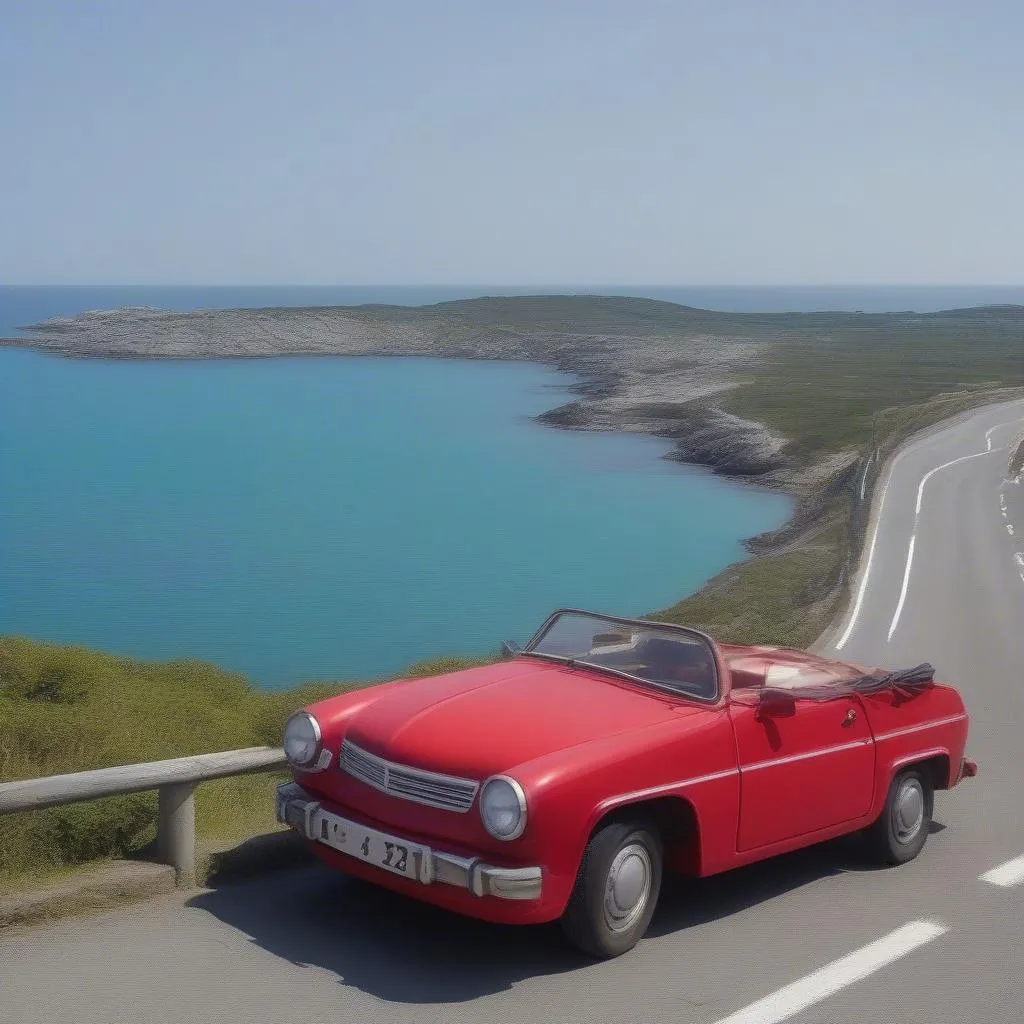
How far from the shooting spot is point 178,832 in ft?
21.7

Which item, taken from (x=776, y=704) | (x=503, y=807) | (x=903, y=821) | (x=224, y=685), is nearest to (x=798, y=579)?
(x=224, y=685)

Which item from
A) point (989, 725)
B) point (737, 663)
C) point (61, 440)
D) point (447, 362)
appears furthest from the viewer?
point (447, 362)

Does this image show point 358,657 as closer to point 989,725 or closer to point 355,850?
point 989,725

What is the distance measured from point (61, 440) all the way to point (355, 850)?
86.3m

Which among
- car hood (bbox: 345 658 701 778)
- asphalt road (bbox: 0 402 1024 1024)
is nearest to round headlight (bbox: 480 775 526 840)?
car hood (bbox: 345 658 701 778)

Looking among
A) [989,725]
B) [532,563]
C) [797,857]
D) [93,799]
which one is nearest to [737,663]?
[797,857]

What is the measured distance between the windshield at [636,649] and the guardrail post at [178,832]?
7.14 ft

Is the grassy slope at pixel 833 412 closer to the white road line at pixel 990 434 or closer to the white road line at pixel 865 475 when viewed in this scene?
the white road line at pixel 865 475

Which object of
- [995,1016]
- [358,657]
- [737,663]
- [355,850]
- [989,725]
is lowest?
[358,657]

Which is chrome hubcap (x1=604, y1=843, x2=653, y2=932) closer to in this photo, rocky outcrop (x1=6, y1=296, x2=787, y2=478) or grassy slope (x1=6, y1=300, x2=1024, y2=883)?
grassy slope (x1=6, y1=300, x2=1024, y2=883)

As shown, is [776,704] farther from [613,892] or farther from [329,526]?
[329,526]

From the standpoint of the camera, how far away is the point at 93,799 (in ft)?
20.9

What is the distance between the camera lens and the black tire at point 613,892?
19.2 feet

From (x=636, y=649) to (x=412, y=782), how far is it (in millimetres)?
1850
